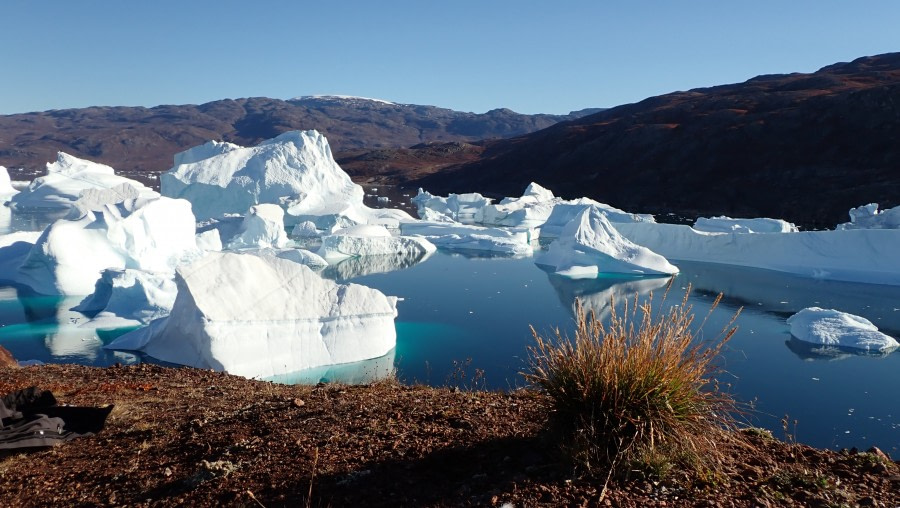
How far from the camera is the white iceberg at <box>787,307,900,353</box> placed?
9.59 meters

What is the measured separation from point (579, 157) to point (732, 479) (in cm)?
4988

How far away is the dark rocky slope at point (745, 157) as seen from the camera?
33.4 meters

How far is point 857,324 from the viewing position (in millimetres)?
9938

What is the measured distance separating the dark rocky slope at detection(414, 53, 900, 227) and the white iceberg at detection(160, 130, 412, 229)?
1994 cm

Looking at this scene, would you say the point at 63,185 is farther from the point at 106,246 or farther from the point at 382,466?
the point at 382,466

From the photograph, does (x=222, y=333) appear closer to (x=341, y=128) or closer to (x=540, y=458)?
(x=540, y=458)

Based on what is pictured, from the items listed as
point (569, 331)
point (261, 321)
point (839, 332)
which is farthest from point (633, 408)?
point (839, 332)

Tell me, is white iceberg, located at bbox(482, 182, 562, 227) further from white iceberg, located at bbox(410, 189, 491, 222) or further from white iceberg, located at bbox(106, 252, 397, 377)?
white iceberg, located at bbox(106, 252, 397, 377)

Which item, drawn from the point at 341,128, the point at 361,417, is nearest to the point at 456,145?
the point at 341,128

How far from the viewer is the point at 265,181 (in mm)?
24641

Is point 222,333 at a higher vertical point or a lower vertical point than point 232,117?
lower

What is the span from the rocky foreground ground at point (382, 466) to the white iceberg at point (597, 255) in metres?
13.2

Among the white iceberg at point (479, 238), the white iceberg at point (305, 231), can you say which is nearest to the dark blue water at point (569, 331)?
the white iceberg at point (479, 238)

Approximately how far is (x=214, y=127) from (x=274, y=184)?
105 m
